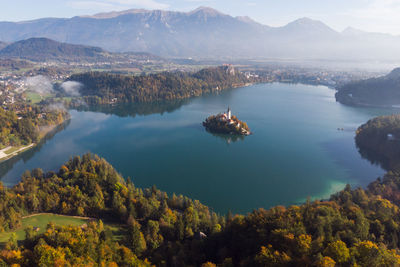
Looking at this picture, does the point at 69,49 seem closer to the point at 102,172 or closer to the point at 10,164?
the point at 10,164

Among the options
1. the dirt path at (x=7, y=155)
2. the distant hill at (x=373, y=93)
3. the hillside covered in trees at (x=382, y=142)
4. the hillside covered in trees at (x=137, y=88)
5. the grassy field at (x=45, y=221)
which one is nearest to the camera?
the grassy field at (x=45, y=221)

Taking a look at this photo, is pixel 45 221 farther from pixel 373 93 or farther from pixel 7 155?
pixel 373 93

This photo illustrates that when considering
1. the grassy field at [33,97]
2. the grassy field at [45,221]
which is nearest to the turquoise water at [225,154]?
the grassy field at [45,221]

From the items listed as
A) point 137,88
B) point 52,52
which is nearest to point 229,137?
point 137,88

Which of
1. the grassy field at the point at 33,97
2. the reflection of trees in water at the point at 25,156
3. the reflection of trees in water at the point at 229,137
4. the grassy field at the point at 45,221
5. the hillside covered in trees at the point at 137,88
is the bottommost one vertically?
the reflection of trees in water at the point at 25,156

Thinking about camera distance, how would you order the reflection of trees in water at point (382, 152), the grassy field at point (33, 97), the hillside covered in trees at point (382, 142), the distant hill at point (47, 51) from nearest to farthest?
the reflection of trees in water at point (382, 152), the hillside covered in trees at point (382, 142), the grassy field at point (33, 97), the distant hill at point (47, 51)

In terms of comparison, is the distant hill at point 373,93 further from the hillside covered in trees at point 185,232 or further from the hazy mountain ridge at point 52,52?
the hazy mountain ridge at point 52,52
